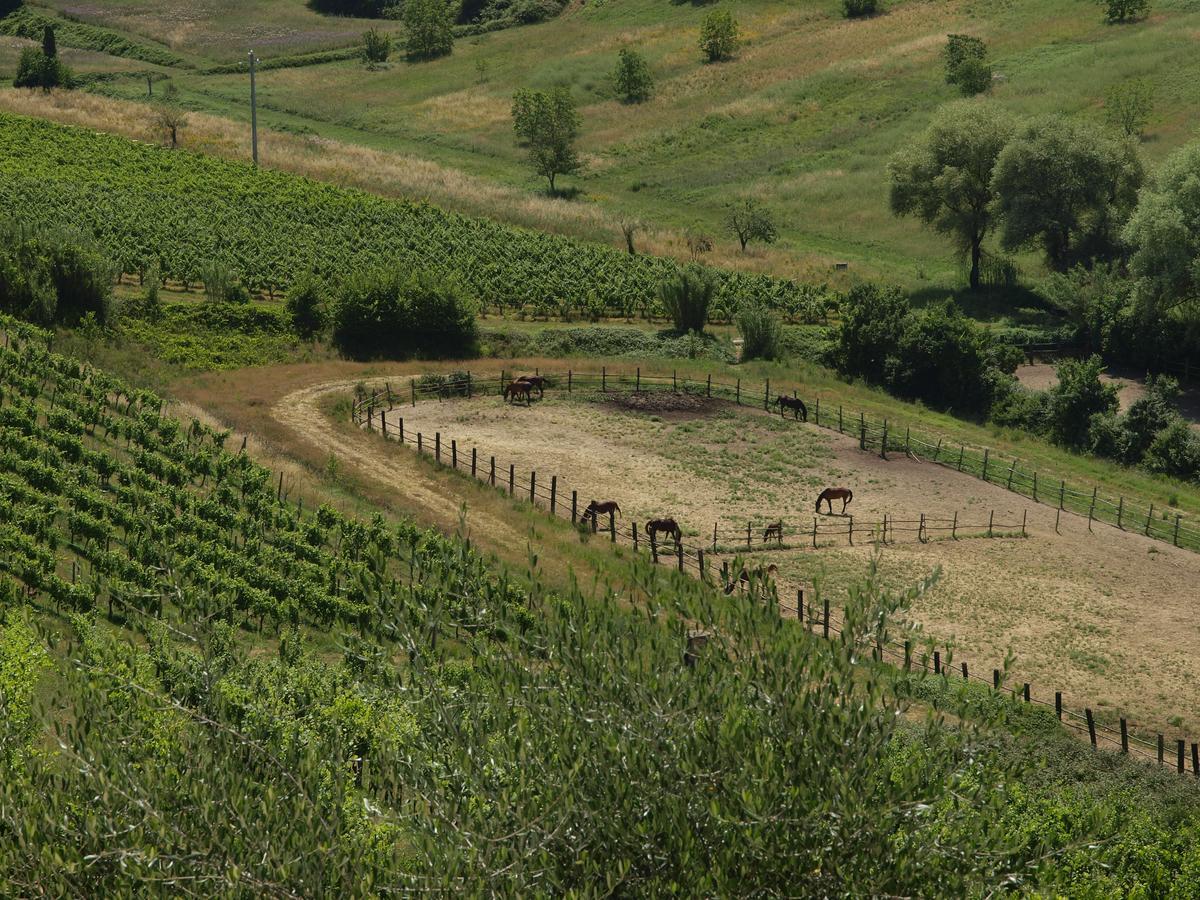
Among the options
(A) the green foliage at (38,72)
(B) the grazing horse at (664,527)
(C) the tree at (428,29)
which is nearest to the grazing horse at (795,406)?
(B) the grazing horse at (664,527)

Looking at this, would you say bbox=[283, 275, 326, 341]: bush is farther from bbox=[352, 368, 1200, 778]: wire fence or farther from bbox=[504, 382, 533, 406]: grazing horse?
bbox=[504, 382, 533, 406]: grazing horse

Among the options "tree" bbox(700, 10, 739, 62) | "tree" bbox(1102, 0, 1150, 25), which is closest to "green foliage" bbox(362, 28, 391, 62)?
"tree" bbox(700, 10, 739, 62)

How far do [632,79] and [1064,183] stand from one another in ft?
176

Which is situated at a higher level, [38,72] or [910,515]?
[38,72]

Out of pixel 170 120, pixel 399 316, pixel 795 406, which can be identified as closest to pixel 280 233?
pixel 399 316

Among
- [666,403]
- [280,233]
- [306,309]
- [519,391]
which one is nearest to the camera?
[519,391]

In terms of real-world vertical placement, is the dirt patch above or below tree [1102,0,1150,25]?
below

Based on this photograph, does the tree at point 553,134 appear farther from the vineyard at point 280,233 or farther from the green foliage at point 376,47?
the green foliage at point 376,47

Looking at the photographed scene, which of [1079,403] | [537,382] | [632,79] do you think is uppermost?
[632,79]

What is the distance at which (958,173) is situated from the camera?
281 feet

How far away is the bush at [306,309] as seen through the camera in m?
67.6

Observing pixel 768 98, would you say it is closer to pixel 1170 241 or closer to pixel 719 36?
pixel 719 36

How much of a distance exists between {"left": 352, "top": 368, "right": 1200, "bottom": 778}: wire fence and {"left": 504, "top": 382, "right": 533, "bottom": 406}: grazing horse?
128 centimetres

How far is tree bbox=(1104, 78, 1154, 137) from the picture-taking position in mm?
100250
